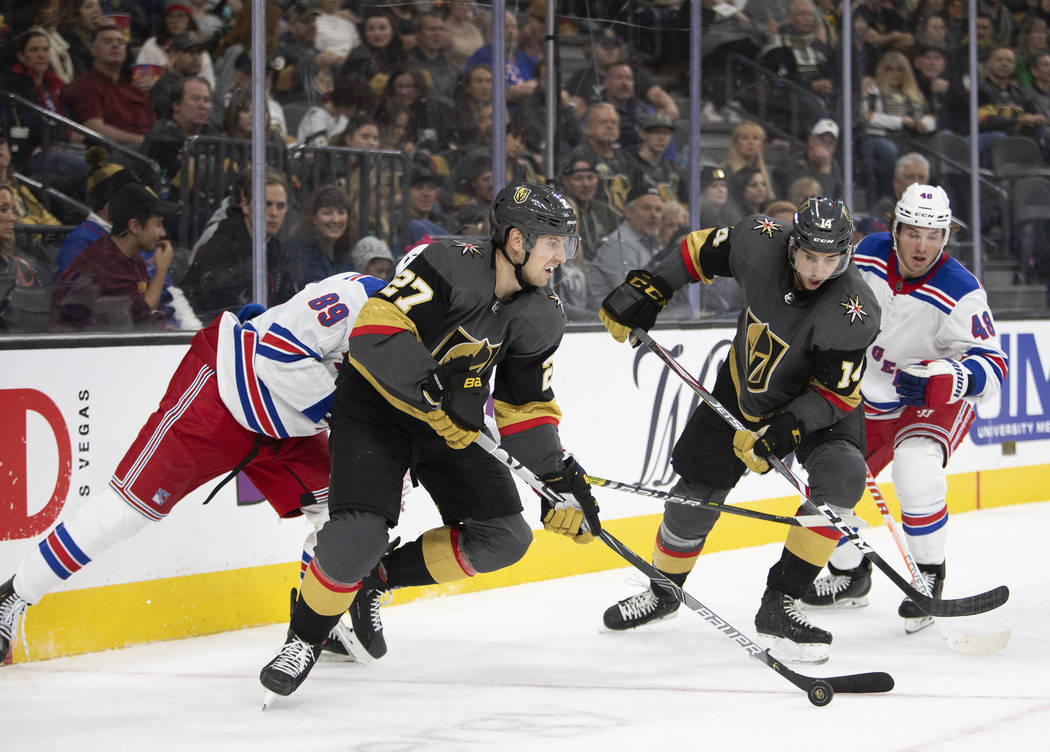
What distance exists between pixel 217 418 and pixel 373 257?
1364 millimetres

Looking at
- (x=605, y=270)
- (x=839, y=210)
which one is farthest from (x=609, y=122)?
(x=839, y=210)

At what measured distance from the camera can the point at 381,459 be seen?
2.75 meters

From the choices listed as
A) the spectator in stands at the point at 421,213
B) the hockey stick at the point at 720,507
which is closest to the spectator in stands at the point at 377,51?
the spectator in stands at the point at 421,213

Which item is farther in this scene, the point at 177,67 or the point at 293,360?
the point at 177,67

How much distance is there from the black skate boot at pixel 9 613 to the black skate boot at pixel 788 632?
177cm

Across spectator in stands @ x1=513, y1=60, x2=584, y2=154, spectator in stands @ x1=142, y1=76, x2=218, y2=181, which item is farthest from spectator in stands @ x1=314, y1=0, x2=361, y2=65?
spectator in stands @ x1=513, y1=60, x2=584, y2=154

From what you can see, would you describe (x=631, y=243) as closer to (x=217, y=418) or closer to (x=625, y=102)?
(x=625, y=102)

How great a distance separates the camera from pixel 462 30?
459 centimetres

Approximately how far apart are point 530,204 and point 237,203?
1.47 m

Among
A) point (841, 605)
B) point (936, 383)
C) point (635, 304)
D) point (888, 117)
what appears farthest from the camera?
point (888, 117)

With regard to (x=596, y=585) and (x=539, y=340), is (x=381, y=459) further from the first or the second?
(x=596, y=585)

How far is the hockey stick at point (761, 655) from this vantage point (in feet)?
8.86

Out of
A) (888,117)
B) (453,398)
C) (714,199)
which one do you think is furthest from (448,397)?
(888,117)

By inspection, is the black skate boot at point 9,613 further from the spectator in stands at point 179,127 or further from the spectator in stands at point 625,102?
the spectator in stands at point 625,102
